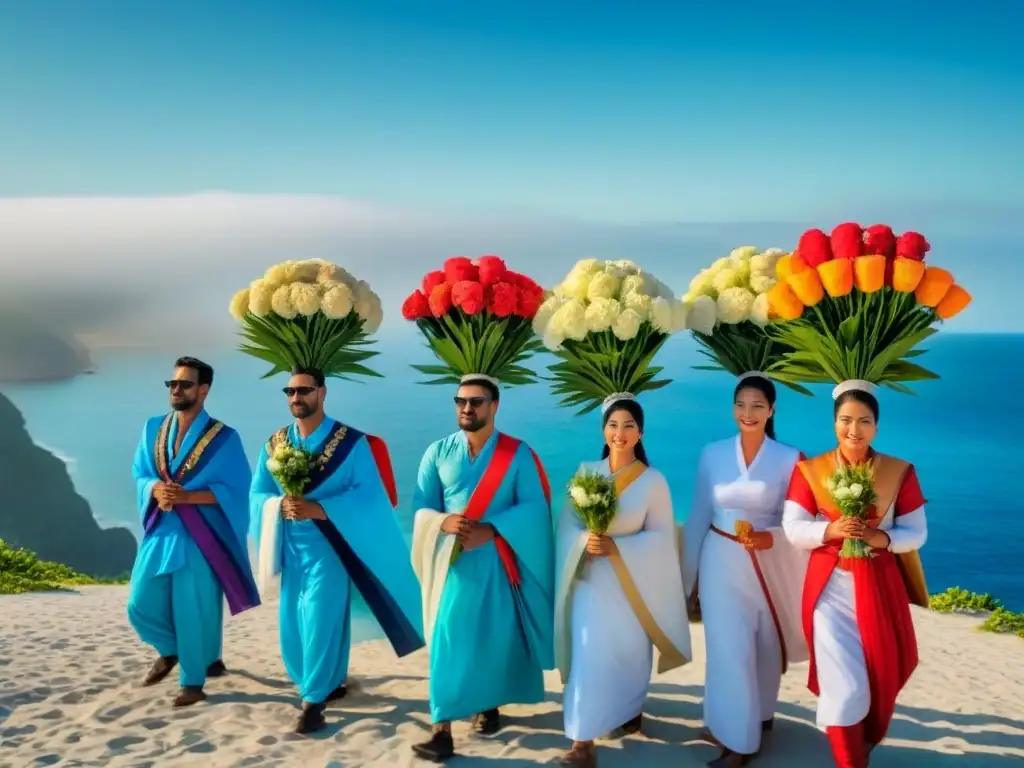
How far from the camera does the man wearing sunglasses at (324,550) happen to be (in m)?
5.53

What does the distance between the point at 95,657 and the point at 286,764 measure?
3.00 m

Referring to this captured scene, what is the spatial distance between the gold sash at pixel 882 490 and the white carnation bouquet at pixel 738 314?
0.59 m

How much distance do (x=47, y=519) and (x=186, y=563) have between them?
33.5 meters

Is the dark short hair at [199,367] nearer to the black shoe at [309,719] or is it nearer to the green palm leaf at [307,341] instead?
the green palm leaf at [307,341]

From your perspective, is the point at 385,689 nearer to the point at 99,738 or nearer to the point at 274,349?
the point at 99,738

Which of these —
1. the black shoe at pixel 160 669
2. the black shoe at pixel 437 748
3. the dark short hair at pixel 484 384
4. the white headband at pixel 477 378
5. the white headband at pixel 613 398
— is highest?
the white headband at pixel 477 378

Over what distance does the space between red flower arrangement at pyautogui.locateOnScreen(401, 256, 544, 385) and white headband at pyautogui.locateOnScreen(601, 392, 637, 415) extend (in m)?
0.61

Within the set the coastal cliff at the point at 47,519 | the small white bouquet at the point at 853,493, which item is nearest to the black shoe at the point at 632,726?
the small white bouquet at the point at 853,493

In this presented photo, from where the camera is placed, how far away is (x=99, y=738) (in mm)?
5461

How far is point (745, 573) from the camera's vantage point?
5.01 metres

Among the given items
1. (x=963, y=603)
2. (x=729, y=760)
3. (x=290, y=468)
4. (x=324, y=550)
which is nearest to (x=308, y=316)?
(x=290, y=468)

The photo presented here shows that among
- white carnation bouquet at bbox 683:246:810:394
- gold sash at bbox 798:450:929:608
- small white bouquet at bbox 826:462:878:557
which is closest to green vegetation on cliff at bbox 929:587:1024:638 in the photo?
gold sash at bbox 798:450:929:608

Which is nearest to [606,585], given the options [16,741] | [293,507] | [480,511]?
[480,511]

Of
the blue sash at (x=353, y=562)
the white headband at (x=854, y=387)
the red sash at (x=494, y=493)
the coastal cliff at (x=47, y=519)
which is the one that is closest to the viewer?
the white headband at (x=854, y=387)
